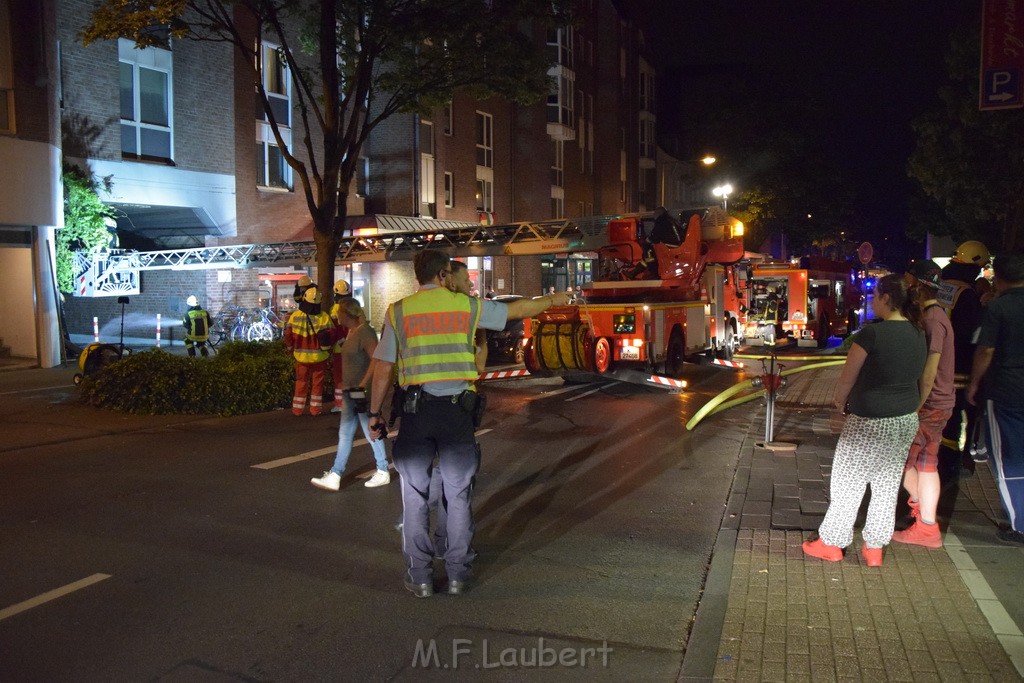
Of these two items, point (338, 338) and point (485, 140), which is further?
point (485, 140)

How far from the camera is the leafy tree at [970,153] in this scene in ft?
75.8

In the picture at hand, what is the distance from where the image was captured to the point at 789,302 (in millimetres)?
24109

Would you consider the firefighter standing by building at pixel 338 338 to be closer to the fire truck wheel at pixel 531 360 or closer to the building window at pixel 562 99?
the fire truck wheel at pixel 531 360

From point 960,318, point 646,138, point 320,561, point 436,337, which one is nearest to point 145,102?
point 320,561

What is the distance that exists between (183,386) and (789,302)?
17.1 m

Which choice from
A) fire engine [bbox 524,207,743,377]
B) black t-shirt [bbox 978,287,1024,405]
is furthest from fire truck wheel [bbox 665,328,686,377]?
black t-shirt [bbox 978,287,1024,405]

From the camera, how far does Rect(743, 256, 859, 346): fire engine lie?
23.9m

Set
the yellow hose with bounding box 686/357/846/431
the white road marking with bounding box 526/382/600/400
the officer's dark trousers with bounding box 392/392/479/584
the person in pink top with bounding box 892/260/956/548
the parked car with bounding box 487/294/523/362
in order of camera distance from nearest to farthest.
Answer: the officer's dark trousers with bounding box 392/392/479/584
the person in pink top with bounding box 892/260/956/548
the yellow hose with bounding box 686/357/846/431
the white road marking with bounding box 526/382/600/400
the parked car with bounding box 487/294/523/362

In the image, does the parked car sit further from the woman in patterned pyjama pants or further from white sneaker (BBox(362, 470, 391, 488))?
the woman in patterned pyjama pants

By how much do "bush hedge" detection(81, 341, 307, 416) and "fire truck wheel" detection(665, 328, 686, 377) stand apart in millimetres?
6844

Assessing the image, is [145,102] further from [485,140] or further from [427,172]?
[485,140]

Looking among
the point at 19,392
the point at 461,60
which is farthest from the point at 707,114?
the point at 19,392

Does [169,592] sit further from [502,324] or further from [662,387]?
[662,387]

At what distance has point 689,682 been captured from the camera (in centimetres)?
415
